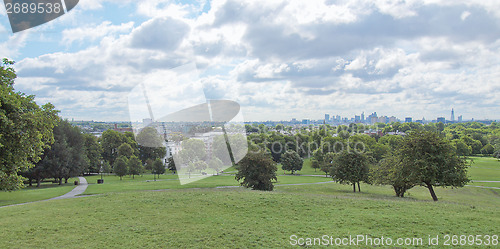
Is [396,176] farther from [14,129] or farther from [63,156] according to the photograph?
[63,156]

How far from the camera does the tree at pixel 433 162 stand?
74.9ft

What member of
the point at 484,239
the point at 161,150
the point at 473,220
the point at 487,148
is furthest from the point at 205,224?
the point at 487,148

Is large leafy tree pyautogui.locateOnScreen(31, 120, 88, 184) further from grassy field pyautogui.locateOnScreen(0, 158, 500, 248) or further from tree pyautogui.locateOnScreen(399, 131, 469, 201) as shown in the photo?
tree pyautogui.locateOnScreen(399, 131, 469, 201)

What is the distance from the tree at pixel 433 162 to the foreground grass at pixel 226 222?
6.44m

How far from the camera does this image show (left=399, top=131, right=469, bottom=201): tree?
22.8 metres

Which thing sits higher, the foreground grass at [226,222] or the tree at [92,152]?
the tree at [92,152]

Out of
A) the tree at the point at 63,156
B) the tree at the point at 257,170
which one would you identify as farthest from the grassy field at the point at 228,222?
the tree at the point at 63,156

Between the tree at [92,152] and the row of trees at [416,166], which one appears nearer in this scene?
the row of trees at [416,166]

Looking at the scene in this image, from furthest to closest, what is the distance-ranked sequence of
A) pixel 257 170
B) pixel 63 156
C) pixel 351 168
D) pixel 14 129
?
pixel 63 156, pixel 351 168, pixel 257 170, pixel 14 129

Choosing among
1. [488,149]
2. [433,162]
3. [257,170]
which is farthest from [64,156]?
[488,149]

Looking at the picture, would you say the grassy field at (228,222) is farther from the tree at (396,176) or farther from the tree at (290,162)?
the tree at (290,162)

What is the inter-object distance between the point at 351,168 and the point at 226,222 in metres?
24.0

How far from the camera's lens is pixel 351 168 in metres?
34.0

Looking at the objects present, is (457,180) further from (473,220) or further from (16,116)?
(16,116)
